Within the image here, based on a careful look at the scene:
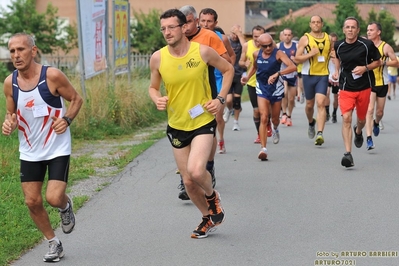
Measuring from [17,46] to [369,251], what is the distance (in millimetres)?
3158

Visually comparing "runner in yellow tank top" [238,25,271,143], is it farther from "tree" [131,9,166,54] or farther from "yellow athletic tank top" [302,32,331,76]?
"tree" [131,9,166,54]

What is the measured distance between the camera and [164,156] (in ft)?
41.2

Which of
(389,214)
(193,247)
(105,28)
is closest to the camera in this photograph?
(193,247)

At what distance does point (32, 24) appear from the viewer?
129 feet

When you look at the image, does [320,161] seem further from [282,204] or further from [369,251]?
[369,251]

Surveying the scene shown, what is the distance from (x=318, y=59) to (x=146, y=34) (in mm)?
30473

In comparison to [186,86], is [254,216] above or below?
below

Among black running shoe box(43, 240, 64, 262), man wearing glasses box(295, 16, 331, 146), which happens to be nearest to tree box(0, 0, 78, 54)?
man wearing glasses box(295, 16, 331, 146)

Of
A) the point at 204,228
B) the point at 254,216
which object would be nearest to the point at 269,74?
the point at 254,216

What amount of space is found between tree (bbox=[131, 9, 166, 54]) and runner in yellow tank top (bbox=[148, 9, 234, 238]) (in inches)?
1377

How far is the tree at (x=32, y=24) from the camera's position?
1543 inches

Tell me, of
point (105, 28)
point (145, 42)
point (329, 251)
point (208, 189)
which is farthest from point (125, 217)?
point (145, 42)

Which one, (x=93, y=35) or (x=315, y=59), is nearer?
(x=315, y=59)

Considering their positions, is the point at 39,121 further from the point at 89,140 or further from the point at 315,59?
the point at 89,140
